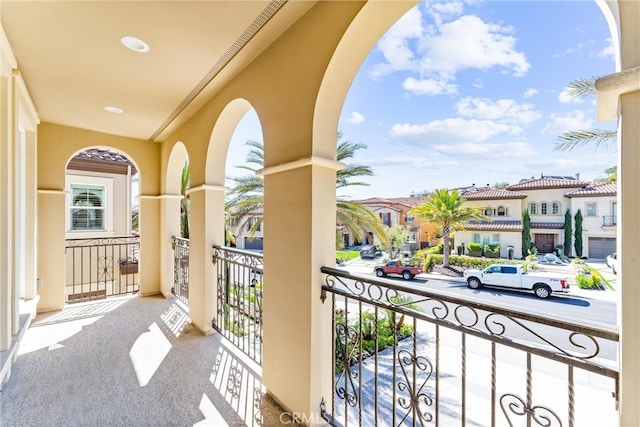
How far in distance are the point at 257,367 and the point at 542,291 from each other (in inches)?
264

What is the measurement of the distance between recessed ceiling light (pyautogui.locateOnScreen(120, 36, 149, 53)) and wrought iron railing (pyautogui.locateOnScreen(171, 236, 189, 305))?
2.89m

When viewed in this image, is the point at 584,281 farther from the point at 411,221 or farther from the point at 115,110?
the point at 115,110

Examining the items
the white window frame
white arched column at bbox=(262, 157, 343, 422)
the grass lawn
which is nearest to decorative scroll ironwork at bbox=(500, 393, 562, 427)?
white arched column at bbox=(262, 157, 343, 422)

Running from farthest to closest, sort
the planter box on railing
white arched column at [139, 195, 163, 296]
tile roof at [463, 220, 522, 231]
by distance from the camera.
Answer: tile roof at [463, 220, 522, 231]
the planter box on railing
white arched column at [139, 195, 163, 296]

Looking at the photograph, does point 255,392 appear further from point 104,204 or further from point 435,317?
point 104,204

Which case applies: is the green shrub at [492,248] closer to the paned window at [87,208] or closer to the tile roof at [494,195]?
the tile roof at [494,195]

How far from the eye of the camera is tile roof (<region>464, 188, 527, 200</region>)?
30.0ft

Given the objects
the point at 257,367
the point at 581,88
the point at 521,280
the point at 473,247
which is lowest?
the point at 521,280

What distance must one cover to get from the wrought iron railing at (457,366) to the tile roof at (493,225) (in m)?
4.62

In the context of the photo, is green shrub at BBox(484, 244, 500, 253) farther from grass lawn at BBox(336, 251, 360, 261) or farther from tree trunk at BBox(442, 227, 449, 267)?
grass lawn at BBox(336, 251, 360, 261)

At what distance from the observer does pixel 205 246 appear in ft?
11.3

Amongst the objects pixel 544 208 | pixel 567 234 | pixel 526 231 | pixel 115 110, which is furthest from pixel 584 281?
pixel 115 110

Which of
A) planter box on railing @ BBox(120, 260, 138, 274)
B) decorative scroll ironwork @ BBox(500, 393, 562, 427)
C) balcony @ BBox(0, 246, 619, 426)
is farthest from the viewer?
planter box on railing @ BBox(120, 260, 138, 274)

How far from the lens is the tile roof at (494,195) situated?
30.0 feet
